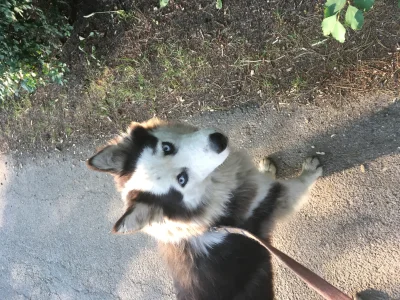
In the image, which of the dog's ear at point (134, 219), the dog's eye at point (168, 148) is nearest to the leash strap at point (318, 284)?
the dog's ear at point (134, 219)

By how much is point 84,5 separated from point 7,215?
3.11 m

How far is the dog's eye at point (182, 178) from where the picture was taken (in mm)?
2535

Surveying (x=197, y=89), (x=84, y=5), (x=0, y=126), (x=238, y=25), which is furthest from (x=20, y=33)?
(x=238, y=25)

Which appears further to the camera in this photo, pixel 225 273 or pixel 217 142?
pixel 225 273

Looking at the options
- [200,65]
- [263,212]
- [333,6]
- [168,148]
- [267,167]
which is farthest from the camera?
[200,65]

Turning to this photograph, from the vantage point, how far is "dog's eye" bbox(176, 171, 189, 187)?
2535 mm

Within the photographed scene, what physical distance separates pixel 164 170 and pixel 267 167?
54.8 inches

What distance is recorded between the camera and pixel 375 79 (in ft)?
10.4

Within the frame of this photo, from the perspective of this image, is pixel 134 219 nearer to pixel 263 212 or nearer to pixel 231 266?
pixel 231 266

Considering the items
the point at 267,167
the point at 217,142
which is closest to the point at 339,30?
the point at 217,142

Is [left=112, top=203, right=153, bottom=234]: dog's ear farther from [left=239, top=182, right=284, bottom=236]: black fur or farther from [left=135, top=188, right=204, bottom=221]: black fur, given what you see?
[left=239, top=182, right=284, bottom=236]: black fur

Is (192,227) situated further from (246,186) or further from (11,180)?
(11,180)

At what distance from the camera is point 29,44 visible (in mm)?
4152

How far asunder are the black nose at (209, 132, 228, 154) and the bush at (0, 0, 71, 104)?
2.64 metres
